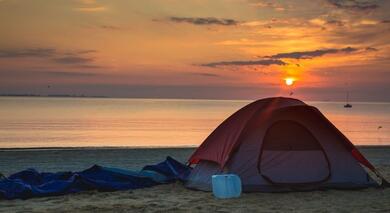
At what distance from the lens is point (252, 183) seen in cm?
935

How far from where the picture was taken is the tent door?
375 inches

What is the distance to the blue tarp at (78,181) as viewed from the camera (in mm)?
8852

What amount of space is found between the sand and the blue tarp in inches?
10.0

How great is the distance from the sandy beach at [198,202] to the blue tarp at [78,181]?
23cm

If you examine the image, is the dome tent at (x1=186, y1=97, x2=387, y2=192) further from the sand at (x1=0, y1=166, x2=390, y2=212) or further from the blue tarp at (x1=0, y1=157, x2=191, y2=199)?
the blue tarp at (x1=0, y1=157, x2=191, y2=199)

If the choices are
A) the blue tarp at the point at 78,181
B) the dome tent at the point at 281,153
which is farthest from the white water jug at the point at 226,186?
the blue tarp at the point at 78,181

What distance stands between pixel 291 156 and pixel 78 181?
409 centimetres

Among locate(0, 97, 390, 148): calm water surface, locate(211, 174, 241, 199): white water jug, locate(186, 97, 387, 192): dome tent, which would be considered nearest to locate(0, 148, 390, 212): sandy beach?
locate(211, 174, 241, 199): white water jug

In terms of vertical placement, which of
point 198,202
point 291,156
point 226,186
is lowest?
point 198,202

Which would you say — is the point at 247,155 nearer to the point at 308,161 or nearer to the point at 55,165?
the point at 308,161

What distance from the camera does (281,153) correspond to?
9656 millimetres

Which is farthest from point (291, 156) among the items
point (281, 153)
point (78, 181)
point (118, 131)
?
point (118, 131)

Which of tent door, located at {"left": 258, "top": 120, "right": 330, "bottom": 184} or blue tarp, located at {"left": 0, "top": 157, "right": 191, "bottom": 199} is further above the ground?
tent door, located at {"left": 258, "top": 120, "right": 330, "bottom": 184}

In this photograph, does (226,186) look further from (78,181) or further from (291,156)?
(78,181)
